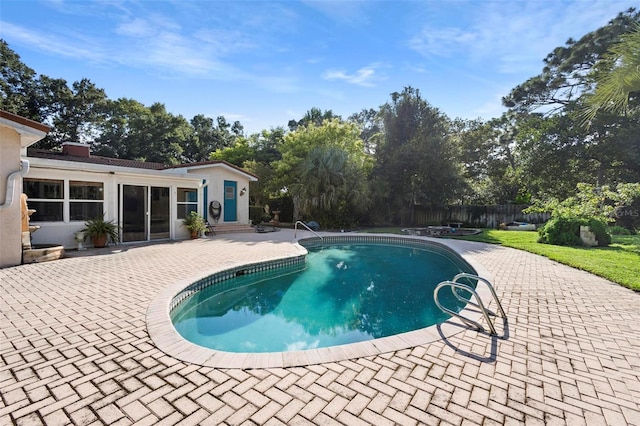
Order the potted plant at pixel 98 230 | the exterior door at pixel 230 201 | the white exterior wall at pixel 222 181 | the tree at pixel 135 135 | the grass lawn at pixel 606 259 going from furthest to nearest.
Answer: the tree at pixel 135 135, the exterior door at pixel 230 201, the white exterior wall at pixel 222 181, the potted plant at pixel 98 230, the grass lawn at pixel 606 259

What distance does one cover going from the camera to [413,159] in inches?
788

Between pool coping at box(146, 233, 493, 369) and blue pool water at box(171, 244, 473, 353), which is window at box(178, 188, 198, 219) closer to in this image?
blue pool water at box(171, 244, 473, 353)

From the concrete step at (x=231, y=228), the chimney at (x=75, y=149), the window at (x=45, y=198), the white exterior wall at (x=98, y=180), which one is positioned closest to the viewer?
the window at (x=45, y=198)

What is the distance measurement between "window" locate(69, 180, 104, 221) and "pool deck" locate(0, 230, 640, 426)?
230 inches

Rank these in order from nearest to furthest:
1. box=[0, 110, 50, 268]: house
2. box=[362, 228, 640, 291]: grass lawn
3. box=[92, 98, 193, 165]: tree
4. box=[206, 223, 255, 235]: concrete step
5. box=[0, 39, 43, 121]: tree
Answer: box=[362, 228, 640, 291]: grass lawn
box=[0, 110, 50, 268]: house
box=[206, 223, 255, 235]: concrete step
box=[0, 39, 43, 121]: tree
box=[92, 98, 193, 165]: tree

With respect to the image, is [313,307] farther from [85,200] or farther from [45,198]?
[45,198]

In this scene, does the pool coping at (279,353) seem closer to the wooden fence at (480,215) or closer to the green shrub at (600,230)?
the green shrub at (600,230)

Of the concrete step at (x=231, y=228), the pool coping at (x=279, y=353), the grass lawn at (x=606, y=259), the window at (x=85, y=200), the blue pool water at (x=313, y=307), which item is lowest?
the blue pool water at (x=313, y=307)

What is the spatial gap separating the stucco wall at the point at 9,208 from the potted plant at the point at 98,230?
2327mm

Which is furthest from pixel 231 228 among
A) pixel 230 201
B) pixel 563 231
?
pixel 563 231

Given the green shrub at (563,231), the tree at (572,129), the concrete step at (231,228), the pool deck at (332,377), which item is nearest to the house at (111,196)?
the concrete step at (231,228)

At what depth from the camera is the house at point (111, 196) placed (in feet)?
29.3

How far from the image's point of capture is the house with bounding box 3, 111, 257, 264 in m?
8.95

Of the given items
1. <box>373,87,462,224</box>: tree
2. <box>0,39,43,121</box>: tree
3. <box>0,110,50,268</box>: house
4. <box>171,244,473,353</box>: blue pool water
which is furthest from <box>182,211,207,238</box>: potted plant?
<box>0,39,43,121</box>: tree
